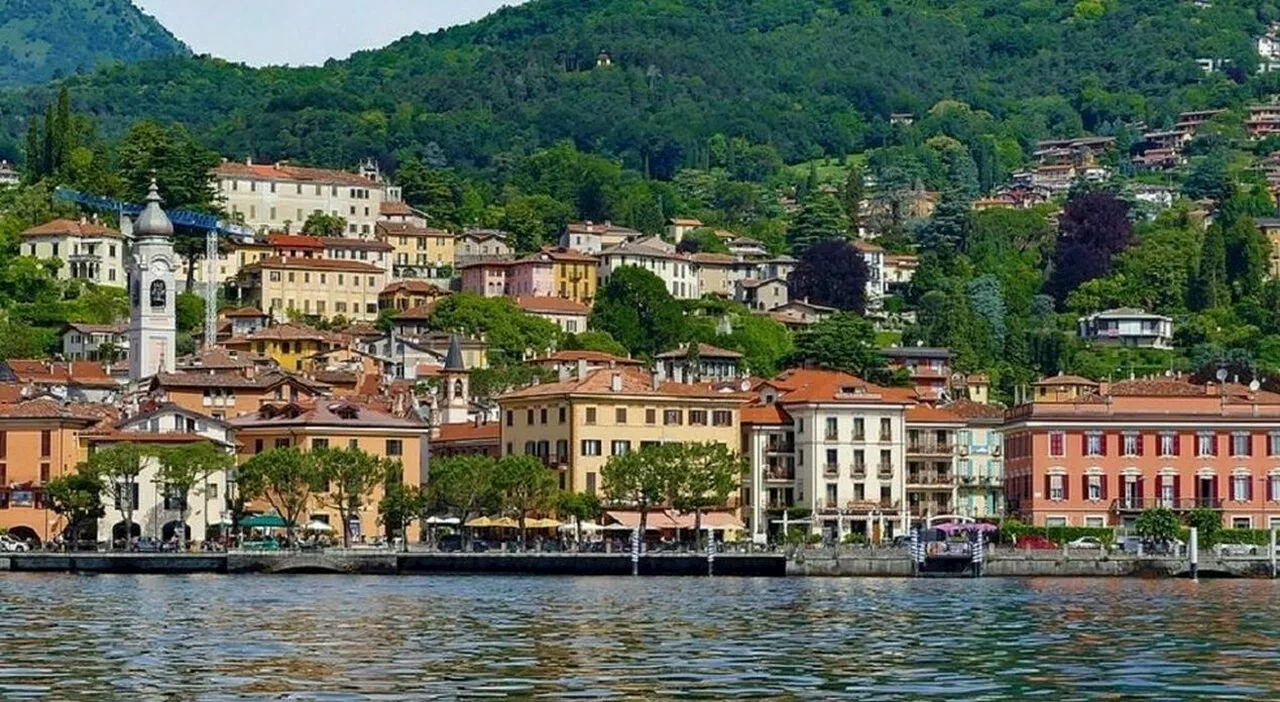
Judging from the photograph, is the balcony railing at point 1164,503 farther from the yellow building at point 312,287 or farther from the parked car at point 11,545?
the yellow building at point 312,287

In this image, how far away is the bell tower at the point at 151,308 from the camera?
141125 millimetres

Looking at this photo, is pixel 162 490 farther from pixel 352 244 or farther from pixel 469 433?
pixel 352 244

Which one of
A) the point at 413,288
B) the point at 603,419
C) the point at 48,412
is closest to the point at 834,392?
the point at 603,419

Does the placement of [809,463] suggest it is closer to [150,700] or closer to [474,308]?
[474,308]

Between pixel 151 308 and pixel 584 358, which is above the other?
pixel 151 308

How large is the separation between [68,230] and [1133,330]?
6480cm

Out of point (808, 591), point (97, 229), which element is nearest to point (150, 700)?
point (808, 591)

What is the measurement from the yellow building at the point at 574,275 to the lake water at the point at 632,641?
96.5 metres

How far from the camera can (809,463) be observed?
120438 mm

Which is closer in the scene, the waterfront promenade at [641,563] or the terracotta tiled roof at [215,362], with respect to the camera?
the waterfront promenade at [641,563]

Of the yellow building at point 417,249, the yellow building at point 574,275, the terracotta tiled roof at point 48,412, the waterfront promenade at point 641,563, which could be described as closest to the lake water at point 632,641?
the waterfront promenade at point 641,563

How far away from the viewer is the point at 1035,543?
110000 millimetres

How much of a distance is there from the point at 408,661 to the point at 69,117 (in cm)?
13612

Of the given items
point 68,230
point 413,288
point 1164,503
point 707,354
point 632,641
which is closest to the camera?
point 632,641
